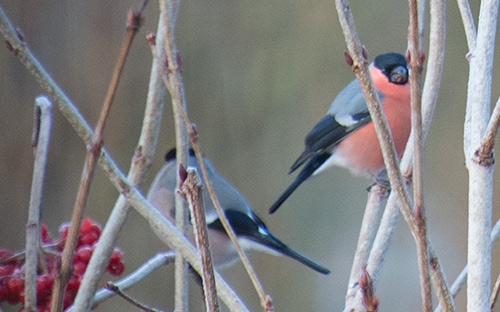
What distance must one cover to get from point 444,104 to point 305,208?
478 mm

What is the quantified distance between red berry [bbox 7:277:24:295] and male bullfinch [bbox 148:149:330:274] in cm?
78

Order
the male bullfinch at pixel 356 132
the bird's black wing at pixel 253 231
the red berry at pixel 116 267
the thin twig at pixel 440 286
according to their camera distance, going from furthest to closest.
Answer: the male bullfinch at pixel 356 132, the bird's black wing at pixel 253 231, the red berry at pixel 116 267, the thin twig at pixel 440 286

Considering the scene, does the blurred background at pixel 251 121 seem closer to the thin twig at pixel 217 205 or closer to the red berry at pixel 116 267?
the red berry at pixel 116 267

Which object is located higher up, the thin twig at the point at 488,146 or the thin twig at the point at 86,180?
the thin twig at the point at 86,180

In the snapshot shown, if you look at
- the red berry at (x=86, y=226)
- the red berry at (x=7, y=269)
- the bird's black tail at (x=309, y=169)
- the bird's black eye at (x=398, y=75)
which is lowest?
the bird's black tail at (x=309, y=169)

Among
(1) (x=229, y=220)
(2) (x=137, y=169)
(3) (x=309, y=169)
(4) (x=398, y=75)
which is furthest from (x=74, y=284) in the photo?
(4) (x=398, y=75)

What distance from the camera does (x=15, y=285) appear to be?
0.63 metres

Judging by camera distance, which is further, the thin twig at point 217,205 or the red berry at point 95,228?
the red berry at point 95,228

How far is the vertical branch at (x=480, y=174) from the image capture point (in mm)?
463

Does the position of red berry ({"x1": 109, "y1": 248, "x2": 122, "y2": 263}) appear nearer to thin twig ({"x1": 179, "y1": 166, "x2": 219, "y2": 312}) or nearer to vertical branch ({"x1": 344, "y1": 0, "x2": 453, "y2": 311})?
vertical branch ({"x1": 344, "y1": 0, "x2": 453, "y2": 311})

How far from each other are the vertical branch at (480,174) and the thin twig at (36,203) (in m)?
0.29

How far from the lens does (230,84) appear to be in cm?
208

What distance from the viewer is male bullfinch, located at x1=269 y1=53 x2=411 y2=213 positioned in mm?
1701

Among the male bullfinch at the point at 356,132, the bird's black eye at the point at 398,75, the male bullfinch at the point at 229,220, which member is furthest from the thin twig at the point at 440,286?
the bird's black eye at the point at 398,75
